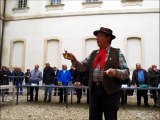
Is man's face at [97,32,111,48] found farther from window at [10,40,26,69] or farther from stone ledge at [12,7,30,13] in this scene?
stone ledge at [12,7,30,13]

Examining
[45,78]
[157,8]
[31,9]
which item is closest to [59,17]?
[31,9]

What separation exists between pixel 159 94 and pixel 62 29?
11100 millimetres

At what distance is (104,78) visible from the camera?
408cm

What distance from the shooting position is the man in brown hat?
4.07 metres

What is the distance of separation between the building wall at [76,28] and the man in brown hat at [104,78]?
1476 centimetres

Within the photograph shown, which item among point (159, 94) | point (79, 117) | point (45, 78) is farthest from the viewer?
point (45, 78)

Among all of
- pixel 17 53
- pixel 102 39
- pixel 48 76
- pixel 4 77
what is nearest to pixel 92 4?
pixel 17 53

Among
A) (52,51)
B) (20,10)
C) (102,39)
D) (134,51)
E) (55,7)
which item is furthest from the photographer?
(20,10)

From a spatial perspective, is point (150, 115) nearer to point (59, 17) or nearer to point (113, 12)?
point (113, 12)

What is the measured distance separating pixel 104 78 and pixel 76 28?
16394mm

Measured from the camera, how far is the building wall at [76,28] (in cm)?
1892

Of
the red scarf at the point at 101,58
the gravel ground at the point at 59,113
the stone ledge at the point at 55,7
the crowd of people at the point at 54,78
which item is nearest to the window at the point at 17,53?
the stone ledge at the point at 55,7

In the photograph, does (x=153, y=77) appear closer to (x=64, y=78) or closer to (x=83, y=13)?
(x=64, y=78)

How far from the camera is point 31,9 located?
72.4 ft
